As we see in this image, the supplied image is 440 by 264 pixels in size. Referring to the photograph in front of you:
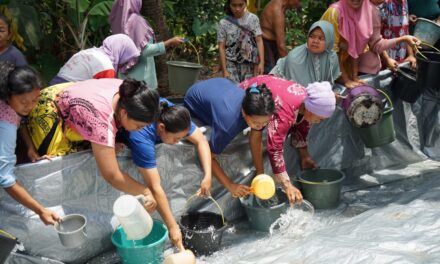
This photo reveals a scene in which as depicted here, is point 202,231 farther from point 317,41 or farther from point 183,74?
point 183,74

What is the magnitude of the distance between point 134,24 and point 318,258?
223cm

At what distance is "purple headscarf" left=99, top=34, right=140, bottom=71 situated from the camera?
3.47m

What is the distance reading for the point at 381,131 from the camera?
11.9 feet

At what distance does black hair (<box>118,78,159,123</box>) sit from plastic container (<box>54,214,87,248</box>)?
1.95ft

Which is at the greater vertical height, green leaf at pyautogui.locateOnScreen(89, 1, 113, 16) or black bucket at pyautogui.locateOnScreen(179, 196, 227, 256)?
green leaf at pyautogui.locateOnScreen(89, 1, 113, 16)

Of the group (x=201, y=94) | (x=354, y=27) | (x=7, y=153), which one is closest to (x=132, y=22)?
(x=201, y=94)

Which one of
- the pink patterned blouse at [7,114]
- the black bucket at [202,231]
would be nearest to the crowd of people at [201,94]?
the pink patterned blouse at [7,114]

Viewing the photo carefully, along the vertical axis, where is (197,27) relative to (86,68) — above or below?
above

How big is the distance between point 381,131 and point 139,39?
1.89m

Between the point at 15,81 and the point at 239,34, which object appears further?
the point at 239,34

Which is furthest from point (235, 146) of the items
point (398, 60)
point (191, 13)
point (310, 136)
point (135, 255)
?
point (191, 13)

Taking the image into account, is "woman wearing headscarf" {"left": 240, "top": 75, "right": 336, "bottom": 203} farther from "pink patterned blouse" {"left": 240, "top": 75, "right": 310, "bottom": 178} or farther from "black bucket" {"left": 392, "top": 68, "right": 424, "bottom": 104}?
"black bucket" {"left": 392, "top": 68, "right": 424, "bottom": 104}

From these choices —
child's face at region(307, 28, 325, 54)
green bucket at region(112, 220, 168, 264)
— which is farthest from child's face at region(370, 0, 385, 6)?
green bucket at region(112, 220, 168, 264)

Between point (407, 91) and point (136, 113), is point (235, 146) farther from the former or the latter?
point (407, 91)
